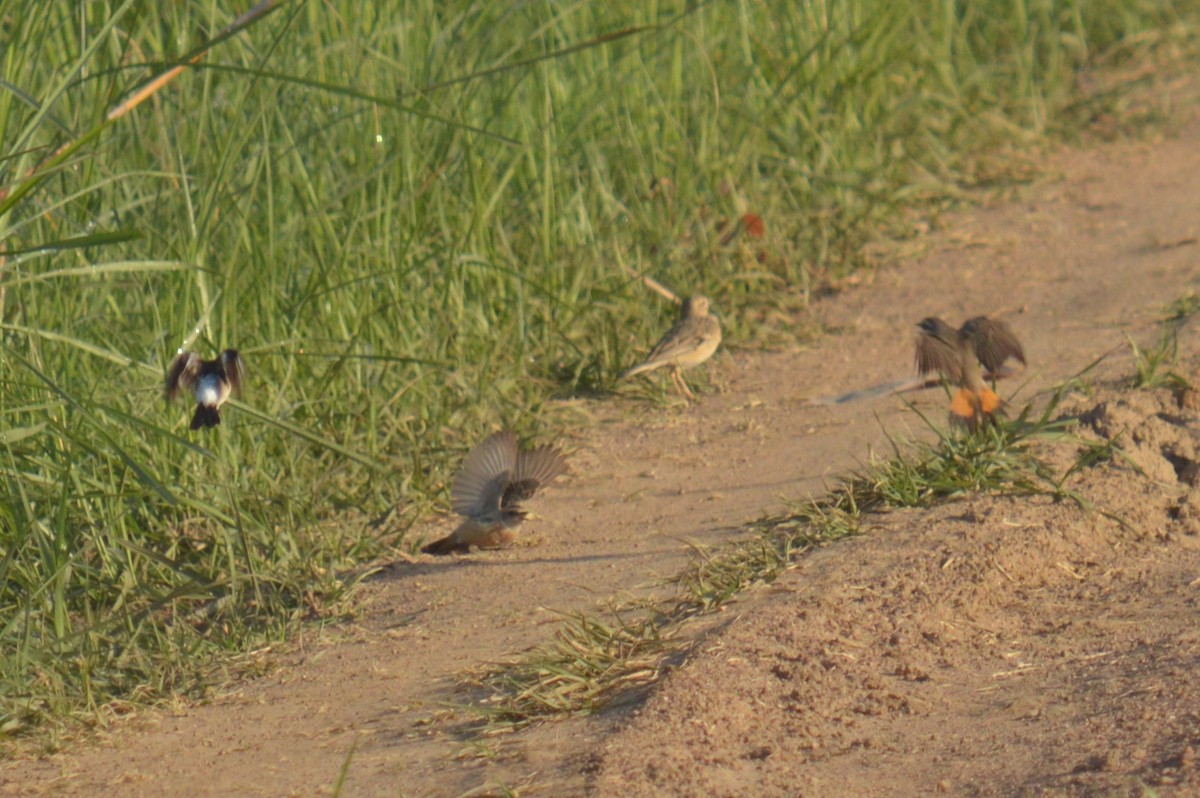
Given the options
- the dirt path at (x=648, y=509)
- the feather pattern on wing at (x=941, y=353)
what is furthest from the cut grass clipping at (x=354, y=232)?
the feather pattern on wing at (x=941, y=353)

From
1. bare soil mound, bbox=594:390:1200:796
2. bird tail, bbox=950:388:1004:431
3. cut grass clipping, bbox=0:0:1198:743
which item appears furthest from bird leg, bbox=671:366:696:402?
bare soil mound, bbox=594:390:1200:796

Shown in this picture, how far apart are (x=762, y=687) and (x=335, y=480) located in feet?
6.51

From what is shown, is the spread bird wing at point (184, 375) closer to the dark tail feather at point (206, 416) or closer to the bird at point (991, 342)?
the dark tail feather at point (206, 416)

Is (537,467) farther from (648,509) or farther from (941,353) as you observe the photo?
(941,353)

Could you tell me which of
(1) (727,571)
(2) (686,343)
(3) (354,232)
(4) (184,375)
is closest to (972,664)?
(1) (727,571)

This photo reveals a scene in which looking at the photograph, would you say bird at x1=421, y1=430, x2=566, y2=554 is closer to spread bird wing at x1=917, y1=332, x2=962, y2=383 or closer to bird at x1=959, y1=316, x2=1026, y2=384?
spread bird wing at x1=917, y1=332, x2=962, y2=383

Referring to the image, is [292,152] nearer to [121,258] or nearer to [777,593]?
[121,258]

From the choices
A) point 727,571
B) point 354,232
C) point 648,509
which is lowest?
point 648,509

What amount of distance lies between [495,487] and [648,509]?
0.48m

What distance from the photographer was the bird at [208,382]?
3.79m

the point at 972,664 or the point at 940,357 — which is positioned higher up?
the point at 940,357

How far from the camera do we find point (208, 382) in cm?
383

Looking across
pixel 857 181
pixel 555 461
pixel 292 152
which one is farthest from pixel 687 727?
pixel 857 181

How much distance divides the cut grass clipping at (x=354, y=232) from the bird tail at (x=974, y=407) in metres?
1.37
